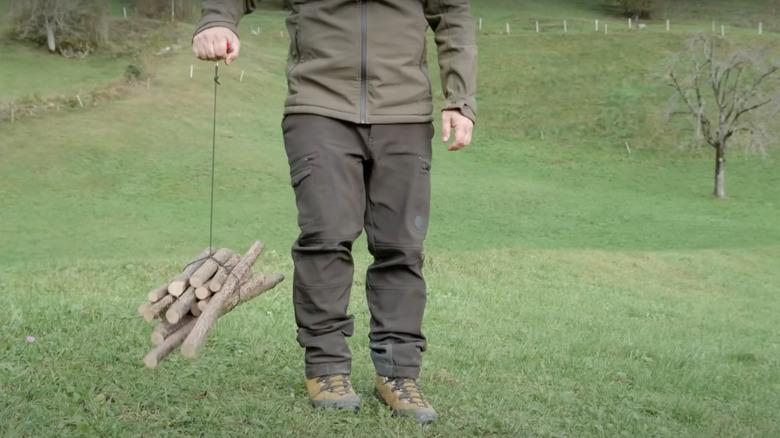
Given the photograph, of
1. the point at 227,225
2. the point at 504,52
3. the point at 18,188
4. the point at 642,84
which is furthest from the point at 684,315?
the point at 504,52

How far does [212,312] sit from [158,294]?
0.94 ft

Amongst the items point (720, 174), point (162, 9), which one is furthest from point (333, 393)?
point (162, 9)

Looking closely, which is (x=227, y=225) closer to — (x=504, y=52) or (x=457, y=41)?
(x=457, y=41)

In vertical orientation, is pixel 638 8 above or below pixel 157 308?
above

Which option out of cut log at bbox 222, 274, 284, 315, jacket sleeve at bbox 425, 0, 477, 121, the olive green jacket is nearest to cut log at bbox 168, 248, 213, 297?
cut log at bbox 222, 274, 284, 315

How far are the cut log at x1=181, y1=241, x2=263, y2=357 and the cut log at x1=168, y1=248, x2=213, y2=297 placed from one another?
6.0 inches

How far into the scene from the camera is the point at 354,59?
4.27 m

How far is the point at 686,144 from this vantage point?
111 feet

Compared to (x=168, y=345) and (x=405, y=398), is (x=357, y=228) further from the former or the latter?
(x=168, y=345)

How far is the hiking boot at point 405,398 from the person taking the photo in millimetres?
4188

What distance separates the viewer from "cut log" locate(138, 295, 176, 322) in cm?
412

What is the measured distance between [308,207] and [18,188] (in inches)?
907

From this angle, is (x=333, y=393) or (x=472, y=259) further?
(x=472, y=259)

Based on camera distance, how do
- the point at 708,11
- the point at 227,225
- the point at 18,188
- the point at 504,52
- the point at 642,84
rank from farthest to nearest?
1. the point at 708,11
2. the point at 504,52
3. the point at 642,84
4. the point at 18,188
5. the point at 227,225
